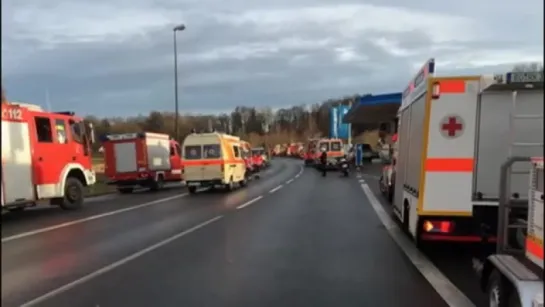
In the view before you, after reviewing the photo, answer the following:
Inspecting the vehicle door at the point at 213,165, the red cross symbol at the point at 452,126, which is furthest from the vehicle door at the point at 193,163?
the red cross symbol at the point at 452,126

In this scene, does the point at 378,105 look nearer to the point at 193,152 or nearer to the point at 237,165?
the point at 237,165

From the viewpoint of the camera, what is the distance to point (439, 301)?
21.4 feet

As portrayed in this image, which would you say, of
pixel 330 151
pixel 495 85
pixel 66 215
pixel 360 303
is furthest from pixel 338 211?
pixel 330 151

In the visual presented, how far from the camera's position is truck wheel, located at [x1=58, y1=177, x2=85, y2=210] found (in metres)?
18.1

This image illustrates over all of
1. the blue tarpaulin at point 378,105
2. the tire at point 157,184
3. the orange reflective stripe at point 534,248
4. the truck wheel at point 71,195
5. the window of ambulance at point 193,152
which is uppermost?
the blue tarpaulin at point 378,105

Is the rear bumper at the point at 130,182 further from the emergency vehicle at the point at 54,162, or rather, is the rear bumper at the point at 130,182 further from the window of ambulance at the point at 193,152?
the emergency vehicle at the point at 54,162

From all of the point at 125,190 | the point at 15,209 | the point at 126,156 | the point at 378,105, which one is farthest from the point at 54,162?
the point at 378,105

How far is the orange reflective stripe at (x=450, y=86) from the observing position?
328 inches

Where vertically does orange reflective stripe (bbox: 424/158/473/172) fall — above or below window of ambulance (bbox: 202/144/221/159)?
above

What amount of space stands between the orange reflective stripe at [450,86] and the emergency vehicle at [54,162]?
10.5 meters

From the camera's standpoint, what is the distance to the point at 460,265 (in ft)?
28.2

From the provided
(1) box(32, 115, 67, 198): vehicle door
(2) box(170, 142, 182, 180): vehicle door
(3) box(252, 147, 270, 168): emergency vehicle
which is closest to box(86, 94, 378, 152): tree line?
(3) box(252, 147, 270, 168): emergency vehicle

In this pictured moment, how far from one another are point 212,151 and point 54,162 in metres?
9.37

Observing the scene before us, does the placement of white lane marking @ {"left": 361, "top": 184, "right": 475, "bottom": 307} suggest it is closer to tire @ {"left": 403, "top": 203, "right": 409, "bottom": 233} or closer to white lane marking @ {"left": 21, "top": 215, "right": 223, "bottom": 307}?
tire @ {"left": 403, "top": 203, "right": 409, "bottom": 233}
